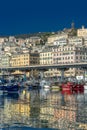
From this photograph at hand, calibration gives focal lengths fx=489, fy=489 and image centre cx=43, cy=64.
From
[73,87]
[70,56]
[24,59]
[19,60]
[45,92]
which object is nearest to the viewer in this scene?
[45,92]

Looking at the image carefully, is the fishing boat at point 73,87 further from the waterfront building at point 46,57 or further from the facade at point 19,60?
the facade at point 19,60

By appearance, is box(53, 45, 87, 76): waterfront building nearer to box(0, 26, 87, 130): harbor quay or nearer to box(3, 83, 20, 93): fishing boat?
box(0, 26, 87, 130): harbor quay

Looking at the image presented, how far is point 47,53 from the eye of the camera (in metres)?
182

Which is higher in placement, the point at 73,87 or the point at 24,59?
the point at 24,59


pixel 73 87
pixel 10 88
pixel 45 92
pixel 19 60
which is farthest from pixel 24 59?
pixel 10 88

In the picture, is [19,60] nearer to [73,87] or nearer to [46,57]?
[46,57]

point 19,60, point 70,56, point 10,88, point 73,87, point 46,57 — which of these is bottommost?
point 10,88

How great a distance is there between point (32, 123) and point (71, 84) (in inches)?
2415

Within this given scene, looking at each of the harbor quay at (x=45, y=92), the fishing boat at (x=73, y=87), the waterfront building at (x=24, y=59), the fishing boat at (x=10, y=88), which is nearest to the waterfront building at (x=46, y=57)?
the harbor quay at (x=45, y=92)

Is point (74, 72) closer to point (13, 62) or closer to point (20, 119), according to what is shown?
point (13, 62)

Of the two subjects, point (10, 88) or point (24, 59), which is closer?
point (10, 88)

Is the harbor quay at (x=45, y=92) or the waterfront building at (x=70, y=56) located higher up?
the waterfront building at (x=70, y=56)

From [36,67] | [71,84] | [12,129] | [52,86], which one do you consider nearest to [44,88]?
[52,86]

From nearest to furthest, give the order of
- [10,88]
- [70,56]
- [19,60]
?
1. [10,88]
2. [70,56]
3. [19,60]
